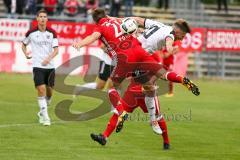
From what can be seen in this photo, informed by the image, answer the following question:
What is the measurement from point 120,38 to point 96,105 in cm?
694

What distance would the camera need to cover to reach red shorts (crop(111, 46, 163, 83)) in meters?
12.8

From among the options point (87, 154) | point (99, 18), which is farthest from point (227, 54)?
point (87, 154)

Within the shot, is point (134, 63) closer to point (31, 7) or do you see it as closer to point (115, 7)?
point (31, 7)

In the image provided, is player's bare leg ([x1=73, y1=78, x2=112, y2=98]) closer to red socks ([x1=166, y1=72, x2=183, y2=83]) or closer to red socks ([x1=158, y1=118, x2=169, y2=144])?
red socks ([x1=158, y1=118, x2=169, y2=144])

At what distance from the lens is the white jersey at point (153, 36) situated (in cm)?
1289

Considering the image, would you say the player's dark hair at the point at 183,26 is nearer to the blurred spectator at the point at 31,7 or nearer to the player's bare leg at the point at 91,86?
the player's bare leg at the point at 91,86

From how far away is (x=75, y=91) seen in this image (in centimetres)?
2111

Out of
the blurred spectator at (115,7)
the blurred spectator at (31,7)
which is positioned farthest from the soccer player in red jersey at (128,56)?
the blurred spectator at (115,7)

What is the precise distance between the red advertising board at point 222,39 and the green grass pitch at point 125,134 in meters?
9.48

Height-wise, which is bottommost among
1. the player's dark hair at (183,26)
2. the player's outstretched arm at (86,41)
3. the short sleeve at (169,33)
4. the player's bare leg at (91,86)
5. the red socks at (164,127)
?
the player's bare leg at (91,86)

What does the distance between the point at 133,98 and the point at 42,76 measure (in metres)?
3.43

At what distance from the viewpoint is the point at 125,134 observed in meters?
14.5

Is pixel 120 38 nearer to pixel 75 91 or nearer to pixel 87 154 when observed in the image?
pixel 87 154

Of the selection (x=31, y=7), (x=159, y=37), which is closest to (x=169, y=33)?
(x=159, y=37)
